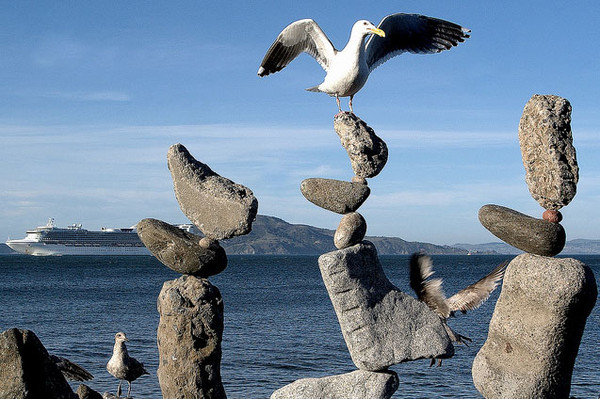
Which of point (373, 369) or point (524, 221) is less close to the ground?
point (524, 221)

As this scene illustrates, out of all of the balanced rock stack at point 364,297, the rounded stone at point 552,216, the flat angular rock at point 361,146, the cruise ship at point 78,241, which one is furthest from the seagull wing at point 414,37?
the cruise ship at point 78,241

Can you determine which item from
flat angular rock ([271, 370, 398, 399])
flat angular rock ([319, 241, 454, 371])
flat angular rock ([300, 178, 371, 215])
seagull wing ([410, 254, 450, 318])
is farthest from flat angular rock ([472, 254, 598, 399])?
flat angular rock ([300, 178, 371, 215])

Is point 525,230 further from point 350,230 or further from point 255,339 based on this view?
point 255,339

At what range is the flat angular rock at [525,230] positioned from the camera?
6035 millimetres

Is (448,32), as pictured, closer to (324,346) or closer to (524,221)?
(524,221)

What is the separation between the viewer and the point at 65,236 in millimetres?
112000

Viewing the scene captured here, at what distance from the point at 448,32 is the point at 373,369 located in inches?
147

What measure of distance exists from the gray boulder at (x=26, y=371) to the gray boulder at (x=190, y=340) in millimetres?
940

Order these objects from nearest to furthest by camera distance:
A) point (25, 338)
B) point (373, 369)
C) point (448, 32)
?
point (25, 338)
point (373, 369)
point (448, 32)

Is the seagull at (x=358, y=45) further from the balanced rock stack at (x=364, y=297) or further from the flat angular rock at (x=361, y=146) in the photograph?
the balanced rock stack at (x=364, y=297)

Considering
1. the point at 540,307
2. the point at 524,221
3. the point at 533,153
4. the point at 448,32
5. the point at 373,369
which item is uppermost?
the point at 448,32

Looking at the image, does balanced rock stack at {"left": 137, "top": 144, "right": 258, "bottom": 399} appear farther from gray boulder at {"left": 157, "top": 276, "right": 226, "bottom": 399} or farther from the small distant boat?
the small distant boat

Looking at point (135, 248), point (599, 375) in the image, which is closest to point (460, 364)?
point (599, 375)

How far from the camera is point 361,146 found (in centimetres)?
639
